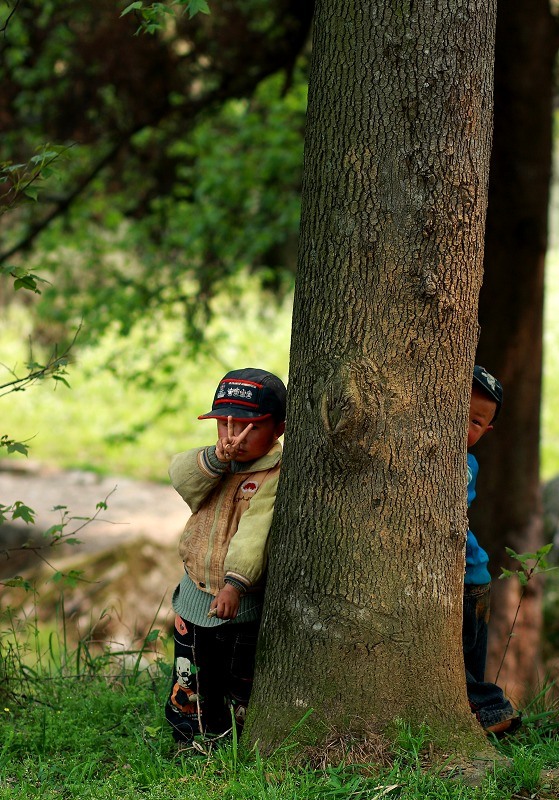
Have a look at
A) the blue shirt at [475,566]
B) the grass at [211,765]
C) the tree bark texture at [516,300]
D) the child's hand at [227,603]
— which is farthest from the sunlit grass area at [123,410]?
the child's hand at [227,603]

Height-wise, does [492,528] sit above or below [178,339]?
below

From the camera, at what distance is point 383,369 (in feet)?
8.73

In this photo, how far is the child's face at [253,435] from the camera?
2.99 metres

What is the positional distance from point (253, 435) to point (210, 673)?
83 centimetres

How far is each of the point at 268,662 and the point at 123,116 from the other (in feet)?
19.9

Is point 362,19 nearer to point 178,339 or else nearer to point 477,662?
point 477,662

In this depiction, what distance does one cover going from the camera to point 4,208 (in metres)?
3.27

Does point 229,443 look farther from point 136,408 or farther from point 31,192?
point 136,408

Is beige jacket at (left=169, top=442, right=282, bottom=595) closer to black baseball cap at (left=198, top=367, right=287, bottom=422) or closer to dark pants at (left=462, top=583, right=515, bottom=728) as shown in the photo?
black baseball cap at (left=198, top=367, right=287, bottom=422)

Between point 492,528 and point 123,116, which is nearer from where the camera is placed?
point 492,528

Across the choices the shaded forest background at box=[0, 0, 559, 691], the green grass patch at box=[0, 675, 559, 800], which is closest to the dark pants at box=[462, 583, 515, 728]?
the green grass patch at box=[0, 675, 559, 800]

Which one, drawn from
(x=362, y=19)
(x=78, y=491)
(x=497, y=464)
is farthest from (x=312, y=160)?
(x=78, y=491)

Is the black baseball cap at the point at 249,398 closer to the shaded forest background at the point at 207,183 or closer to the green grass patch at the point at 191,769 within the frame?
the green grass patch at the point at 191,769

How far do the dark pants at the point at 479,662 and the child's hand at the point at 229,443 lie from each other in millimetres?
971
